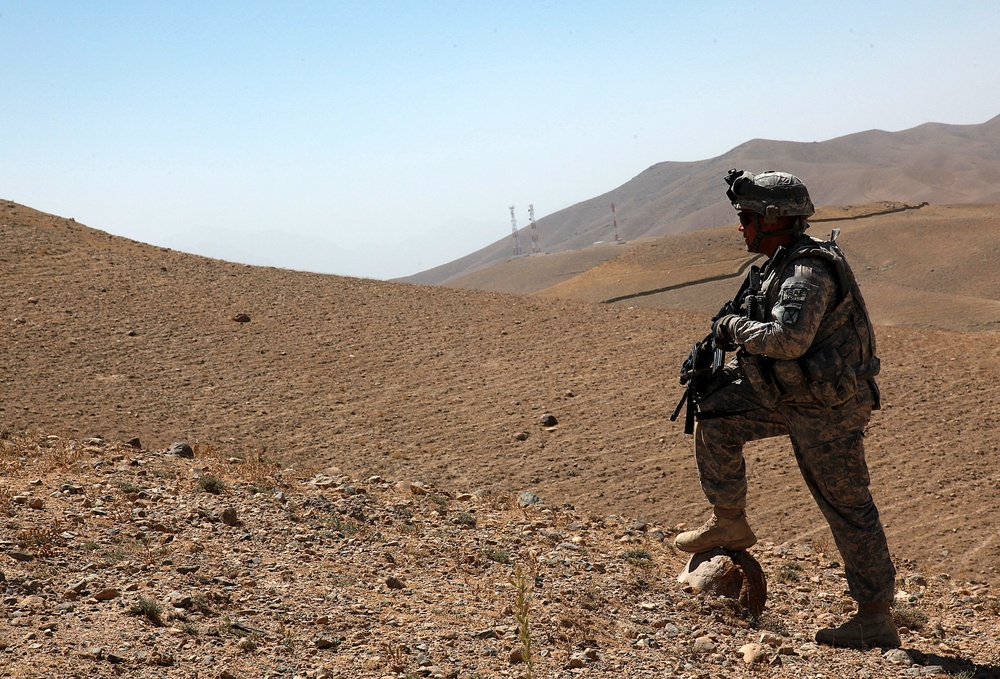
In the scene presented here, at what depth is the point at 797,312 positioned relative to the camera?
3.80m

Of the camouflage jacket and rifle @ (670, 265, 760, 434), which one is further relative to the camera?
rifle @ (670, 265, 760, 434)

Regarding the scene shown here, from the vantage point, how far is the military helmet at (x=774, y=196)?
4.07 metres

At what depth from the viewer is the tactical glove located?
4.11 metres

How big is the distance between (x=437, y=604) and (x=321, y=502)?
1.68 meters

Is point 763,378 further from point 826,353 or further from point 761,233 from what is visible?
point 761,233

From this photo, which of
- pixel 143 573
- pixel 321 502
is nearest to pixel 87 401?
pixel 321 502

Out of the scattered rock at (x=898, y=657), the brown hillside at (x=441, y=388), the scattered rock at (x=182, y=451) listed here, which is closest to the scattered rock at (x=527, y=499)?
the brown hillside at (x=441, y=388)

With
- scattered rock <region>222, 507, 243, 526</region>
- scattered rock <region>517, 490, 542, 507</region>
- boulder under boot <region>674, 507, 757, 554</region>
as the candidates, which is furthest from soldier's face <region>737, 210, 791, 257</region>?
scattered rock <region>517, 490, 542, 507</region>

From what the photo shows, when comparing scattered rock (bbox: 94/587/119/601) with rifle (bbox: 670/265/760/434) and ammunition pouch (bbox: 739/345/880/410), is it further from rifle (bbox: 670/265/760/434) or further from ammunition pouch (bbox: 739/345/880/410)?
ammunition pouch (bbox: 739/345/880/410)

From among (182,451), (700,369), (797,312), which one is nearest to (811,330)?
(797,312)

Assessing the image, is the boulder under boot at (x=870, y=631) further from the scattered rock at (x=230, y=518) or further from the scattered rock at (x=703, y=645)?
the scattered rock at (x=230, y=518)

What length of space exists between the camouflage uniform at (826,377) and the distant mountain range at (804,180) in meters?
107

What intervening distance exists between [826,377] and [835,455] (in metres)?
0.36

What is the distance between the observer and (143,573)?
4.22 metres
